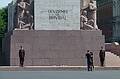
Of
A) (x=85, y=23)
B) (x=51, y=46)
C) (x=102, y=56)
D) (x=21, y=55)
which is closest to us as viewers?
(x=21, y=55)

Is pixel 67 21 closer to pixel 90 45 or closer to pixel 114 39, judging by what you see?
pixel 90 45

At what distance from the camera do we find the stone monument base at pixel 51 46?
49.2 metres

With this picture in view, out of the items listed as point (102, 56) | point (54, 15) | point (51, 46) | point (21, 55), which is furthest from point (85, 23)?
point (21, 55)

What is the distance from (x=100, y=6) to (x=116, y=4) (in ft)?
28.7

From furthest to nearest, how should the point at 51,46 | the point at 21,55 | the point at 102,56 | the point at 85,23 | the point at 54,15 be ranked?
the point at 85,23, the point at 54,15, the point at 51,46, the point at 102,56, the point at 21,55

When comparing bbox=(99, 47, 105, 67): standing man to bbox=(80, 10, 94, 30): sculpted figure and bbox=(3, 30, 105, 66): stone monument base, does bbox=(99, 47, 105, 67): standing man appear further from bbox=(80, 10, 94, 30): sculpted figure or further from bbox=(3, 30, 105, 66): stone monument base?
bbox=(80, 10, 94, 30): sculpted figure

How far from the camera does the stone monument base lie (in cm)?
4916

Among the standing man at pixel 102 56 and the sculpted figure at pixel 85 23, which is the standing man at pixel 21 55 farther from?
the sculpted figure at pixel 85 23

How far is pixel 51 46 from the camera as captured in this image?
49.6 meters

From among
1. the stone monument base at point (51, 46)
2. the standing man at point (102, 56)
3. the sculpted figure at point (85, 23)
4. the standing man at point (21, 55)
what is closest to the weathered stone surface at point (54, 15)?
the stone monument base at point (51, 46)

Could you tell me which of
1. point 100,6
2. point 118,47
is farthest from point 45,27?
point 100,6

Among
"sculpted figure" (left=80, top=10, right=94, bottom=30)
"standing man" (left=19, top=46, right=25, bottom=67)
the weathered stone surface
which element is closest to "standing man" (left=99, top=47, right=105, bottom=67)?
"sculpted figure" (left=80, top=10, right=94, bottom=30)

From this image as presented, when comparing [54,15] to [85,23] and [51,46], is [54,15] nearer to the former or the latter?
[51,46]

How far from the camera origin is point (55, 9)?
5022 centimetres
